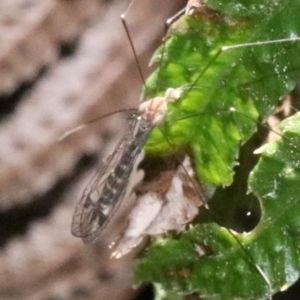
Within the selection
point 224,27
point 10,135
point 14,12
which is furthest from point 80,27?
point 224,27

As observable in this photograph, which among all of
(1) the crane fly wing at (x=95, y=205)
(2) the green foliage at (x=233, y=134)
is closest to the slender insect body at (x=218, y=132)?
(2) the green foliage at (x=233, y=134)

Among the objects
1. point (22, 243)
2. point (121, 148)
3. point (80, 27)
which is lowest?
point (22, 243)

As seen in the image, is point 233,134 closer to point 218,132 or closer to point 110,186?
point 218,132

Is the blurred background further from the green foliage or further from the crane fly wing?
the green foliage

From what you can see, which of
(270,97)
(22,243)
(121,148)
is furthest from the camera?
(22,243)

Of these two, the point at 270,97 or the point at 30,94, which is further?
the point at 30,94

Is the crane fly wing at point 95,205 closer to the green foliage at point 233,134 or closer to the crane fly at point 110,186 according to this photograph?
the crane fly at point 110,186

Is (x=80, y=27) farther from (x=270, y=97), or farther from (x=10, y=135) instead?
(x=270, y=97)

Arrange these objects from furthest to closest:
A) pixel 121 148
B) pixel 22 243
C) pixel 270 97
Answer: pixel 22 243 < pixel 121 148 < pixel 270 97
